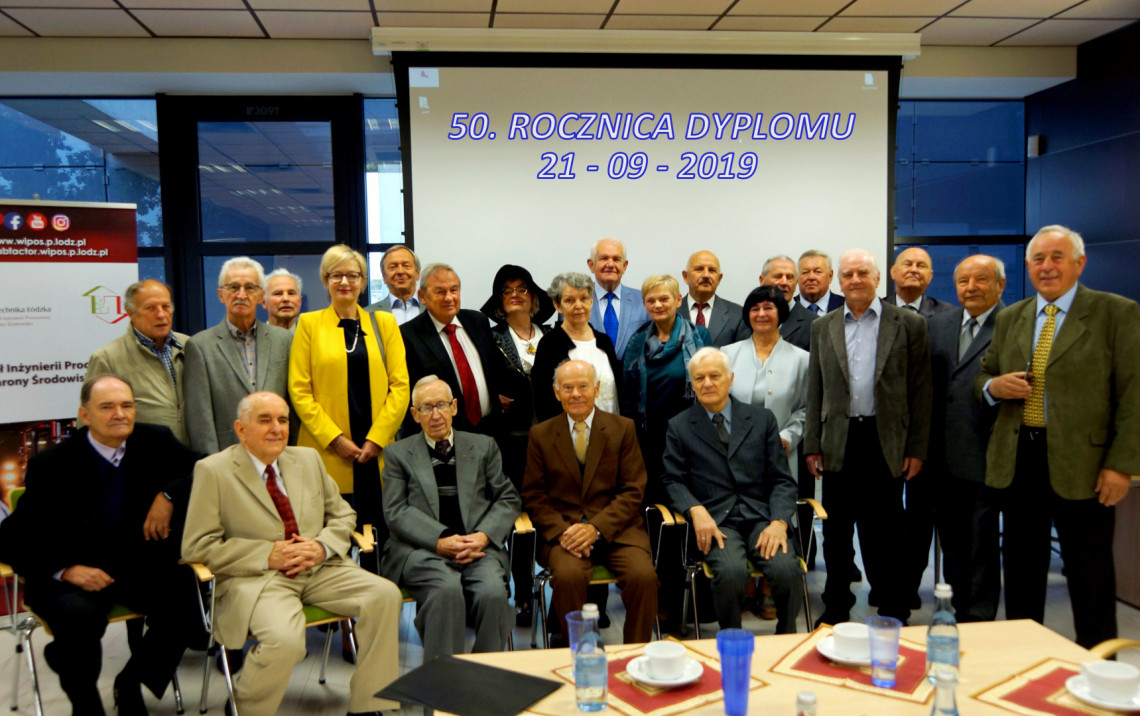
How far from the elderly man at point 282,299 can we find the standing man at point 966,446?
10.4ft

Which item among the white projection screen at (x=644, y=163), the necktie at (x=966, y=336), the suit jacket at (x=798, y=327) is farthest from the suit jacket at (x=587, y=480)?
the white projection screen at (x=644, y=163)

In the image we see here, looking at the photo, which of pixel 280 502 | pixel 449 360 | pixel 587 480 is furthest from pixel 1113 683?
pixel 449 360

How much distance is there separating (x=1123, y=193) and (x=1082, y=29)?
3.96ft

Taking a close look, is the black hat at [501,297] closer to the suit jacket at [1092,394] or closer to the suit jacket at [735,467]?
the suit jacket at [735,467]

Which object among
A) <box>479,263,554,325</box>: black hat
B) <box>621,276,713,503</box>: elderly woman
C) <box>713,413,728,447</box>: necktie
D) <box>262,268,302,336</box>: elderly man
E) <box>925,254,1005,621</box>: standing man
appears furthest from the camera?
<box>262,268,302,336</box>: elderly man

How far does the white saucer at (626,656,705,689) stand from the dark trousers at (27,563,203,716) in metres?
1.95

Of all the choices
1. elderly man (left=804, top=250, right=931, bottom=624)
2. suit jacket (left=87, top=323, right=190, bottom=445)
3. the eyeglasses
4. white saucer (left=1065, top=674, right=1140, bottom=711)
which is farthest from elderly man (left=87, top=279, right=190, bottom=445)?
white saucer (left=1065, top=674, right=1140, bottom=711)

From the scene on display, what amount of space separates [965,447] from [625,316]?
1866mm

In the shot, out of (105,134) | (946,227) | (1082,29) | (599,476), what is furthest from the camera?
(946,227)

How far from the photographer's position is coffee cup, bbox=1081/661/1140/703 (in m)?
1.68

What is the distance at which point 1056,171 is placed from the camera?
6.43 metres

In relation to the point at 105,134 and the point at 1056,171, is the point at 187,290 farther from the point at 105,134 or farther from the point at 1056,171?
the point at 1056,171

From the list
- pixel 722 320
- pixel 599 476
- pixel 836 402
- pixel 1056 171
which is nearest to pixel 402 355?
pixel 599 476

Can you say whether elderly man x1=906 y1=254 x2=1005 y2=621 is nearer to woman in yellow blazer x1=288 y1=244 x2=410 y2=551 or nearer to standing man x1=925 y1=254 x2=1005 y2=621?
standing man x1=925 y1=254 x2=1005 y2=621
